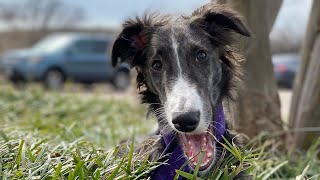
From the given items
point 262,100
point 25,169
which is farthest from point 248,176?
point 262,100

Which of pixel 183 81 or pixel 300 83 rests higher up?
pixel 183 81

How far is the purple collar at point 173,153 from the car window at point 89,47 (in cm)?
1689

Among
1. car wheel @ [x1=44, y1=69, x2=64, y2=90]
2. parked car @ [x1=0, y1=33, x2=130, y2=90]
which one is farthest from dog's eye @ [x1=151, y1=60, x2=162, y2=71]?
car wheel @ [x1=44, y1=69, x2=64, y2=90]

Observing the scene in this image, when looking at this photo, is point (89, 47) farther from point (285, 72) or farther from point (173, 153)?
point (173, 153)

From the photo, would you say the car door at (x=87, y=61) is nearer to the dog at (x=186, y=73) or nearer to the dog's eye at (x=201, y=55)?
the dog at (x=186, y=73)

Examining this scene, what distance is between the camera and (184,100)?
3.19m

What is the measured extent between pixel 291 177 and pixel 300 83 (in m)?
1.42

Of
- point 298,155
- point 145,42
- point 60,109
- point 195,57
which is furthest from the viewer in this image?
point 60,109

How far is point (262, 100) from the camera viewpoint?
17.5 ft

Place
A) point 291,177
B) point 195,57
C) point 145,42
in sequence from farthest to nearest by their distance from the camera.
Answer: point 291,177 → point 145,42 → point 195,57

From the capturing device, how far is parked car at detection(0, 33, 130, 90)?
→ 19.1 m

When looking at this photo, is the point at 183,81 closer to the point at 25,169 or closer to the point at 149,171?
the point at 149,171

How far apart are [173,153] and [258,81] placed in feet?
6.56

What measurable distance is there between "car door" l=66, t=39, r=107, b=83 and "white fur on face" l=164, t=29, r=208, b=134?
16945mm
